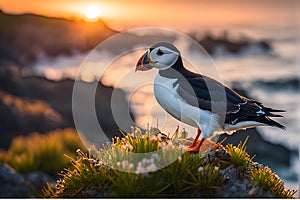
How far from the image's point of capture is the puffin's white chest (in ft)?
30.0

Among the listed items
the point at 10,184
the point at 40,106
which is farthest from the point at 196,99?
the point at 40,106

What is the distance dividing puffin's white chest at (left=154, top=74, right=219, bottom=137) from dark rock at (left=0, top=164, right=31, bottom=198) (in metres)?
3.46

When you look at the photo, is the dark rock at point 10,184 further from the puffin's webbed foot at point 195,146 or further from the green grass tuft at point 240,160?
the green grass tuft at point 240,160

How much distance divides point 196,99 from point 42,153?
8914 millimetres

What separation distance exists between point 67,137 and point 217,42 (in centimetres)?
3076

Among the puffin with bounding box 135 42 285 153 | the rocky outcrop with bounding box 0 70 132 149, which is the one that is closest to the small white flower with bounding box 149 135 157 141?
the puffin with bounding box 135 42 285 153

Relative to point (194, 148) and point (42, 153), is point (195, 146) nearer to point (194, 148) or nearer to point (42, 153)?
point (194, 148)

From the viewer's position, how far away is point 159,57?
30.8 ft

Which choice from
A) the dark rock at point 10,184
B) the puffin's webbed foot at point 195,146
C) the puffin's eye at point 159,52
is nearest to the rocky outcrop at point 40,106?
the dark rock at point 10,184

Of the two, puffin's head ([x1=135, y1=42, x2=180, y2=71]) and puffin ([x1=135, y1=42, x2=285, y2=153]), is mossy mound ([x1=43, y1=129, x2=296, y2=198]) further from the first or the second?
puffin's head ([x1=135, y1=42, x2=180, y2=71])

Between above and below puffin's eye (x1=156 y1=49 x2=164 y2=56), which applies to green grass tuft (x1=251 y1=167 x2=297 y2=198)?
below

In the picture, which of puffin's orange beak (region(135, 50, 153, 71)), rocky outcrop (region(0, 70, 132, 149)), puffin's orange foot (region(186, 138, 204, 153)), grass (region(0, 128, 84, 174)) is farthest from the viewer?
rocky outcrop (region(0, 70, 132, 149))

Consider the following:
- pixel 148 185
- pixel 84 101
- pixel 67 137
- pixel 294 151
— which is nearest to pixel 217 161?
pixel 148 185

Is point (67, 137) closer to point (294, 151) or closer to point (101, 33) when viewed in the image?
point (294, 151)
